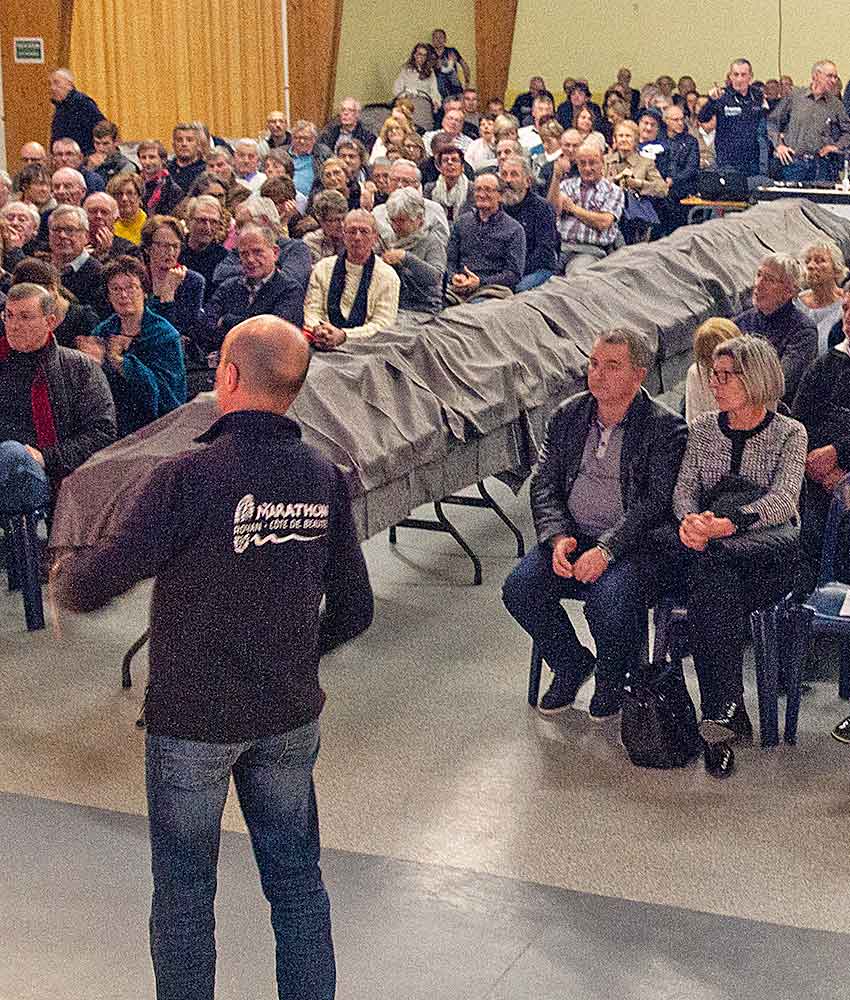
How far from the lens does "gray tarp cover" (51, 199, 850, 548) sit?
15.9 ft

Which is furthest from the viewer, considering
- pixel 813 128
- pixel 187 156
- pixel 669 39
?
pixel 669 39

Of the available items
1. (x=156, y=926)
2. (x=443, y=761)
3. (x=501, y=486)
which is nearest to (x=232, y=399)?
(x=156, y=926)

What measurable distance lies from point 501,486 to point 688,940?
3767 millimetres

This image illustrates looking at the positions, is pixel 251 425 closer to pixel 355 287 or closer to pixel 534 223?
pixel 355 287

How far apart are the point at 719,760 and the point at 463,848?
0.78 meters

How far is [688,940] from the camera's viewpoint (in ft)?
11.2

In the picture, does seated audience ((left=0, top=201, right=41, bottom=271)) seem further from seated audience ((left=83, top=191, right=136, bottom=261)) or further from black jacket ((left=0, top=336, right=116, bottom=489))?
black jacket ((left=0, top=336, right=116, bottom=489))

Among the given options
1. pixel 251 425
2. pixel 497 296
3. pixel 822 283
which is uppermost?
pixel 251 425

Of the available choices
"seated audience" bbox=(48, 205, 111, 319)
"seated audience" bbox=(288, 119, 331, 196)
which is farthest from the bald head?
"seated audience" bbox=(288, 119, 331, 196)

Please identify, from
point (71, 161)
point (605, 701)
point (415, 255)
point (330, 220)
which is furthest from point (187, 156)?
point (605, 701)

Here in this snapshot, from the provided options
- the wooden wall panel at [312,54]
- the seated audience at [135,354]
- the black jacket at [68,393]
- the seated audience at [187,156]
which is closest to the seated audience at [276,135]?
the seated audience at [187,156]

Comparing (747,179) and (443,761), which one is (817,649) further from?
(747,179)

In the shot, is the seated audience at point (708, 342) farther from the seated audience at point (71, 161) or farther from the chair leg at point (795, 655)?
the seated audience at point (71, 161)

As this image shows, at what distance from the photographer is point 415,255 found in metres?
7.36
